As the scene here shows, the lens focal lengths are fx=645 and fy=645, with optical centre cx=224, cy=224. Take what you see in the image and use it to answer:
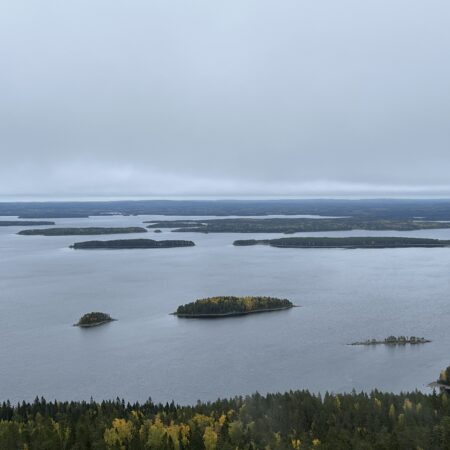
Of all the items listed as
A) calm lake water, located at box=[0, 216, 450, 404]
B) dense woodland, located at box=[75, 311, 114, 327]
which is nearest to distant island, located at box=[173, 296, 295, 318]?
calm lake water, located at box=[0, 216, 450, 404]

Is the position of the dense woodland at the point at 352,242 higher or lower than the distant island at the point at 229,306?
higher

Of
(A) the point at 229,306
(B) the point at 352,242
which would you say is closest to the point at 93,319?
(A) the point at 229,306

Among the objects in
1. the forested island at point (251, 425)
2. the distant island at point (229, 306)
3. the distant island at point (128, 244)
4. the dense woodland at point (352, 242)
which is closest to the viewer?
the forested island at point (251, 425)

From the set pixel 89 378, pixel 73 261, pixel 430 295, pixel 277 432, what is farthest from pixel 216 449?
pixel 73 261

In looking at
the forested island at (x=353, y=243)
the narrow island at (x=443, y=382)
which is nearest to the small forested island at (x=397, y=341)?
the narrow island at (x=443, y=382)

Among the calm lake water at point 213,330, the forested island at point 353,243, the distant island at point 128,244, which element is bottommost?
the calm lake water at point 213,330

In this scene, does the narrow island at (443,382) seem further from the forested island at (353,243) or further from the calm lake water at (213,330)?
the forested island at (353,243)

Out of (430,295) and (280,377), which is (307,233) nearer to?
(430,295)
